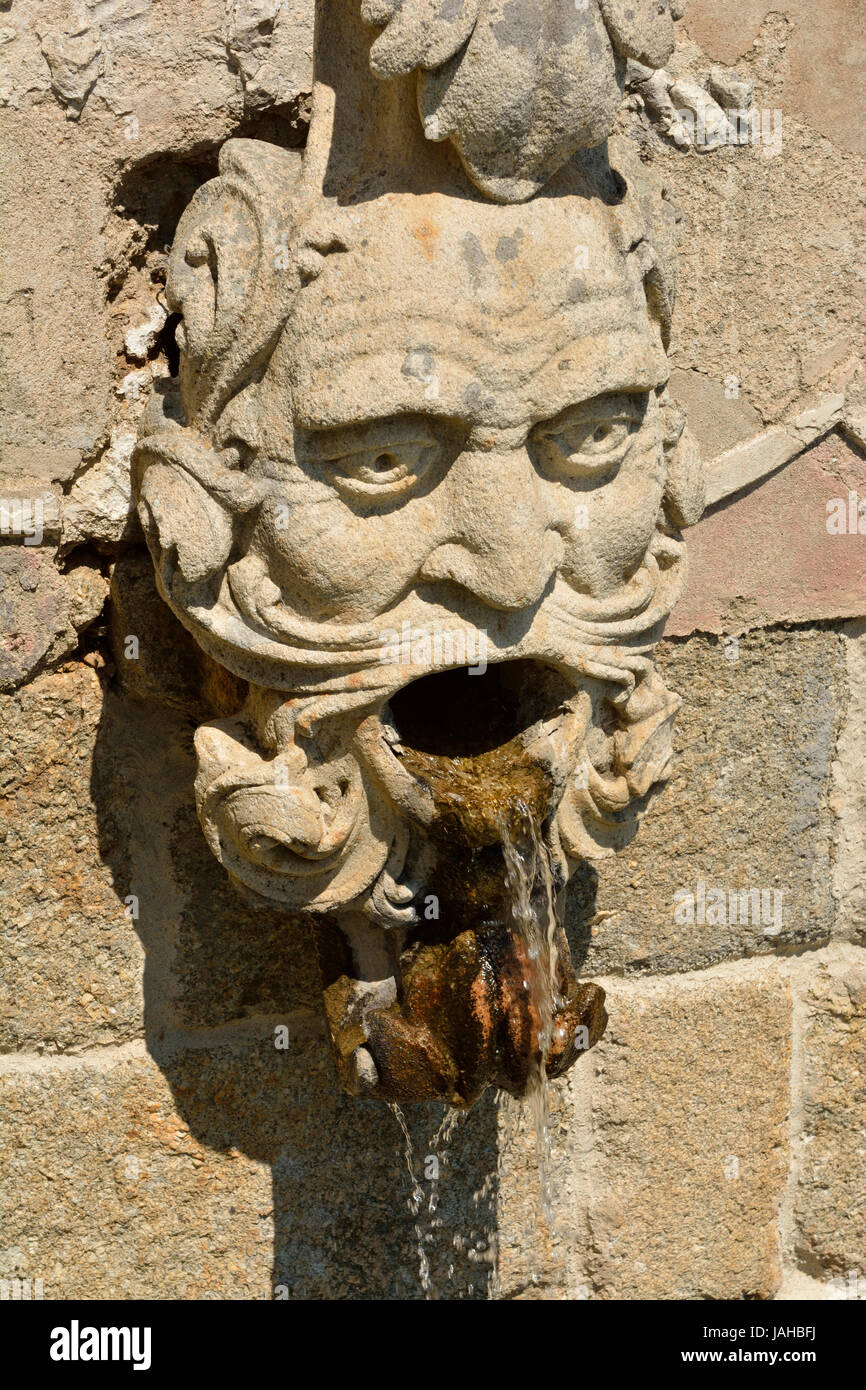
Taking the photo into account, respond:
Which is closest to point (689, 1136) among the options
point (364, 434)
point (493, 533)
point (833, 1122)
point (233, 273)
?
point (833, 1122)

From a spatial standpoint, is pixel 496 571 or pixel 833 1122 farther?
pixel 833 1122

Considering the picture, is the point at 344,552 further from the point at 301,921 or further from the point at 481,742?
the point at 301,921

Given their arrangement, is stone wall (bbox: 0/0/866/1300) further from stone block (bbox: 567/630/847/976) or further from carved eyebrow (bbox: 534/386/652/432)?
carved eyebrow (bbox: 534/386/652/432)

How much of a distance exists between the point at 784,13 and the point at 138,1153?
137 cm

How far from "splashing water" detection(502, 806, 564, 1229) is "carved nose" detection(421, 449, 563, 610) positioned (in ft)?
0.67

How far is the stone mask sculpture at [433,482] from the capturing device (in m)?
1.21

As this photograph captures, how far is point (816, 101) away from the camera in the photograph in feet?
5.50

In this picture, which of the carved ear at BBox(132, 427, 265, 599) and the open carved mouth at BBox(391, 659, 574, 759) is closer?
the carved ear at BBox(132, 427, 265, 599)

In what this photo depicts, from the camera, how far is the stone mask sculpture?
1208 mm

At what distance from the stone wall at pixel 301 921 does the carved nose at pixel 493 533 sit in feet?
1.21

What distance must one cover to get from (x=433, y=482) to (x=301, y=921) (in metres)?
0.59

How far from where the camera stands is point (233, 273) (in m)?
1.24

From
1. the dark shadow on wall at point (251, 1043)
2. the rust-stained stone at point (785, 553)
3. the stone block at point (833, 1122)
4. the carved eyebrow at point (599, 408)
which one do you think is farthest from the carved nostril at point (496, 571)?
the stone block at point (833, 1122)

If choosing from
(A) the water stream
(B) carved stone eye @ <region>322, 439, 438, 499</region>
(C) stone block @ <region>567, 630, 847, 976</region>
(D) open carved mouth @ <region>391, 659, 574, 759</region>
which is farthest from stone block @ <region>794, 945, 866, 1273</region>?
(B) carved stone eye @ <region>322, 439, 438, 499</region>
